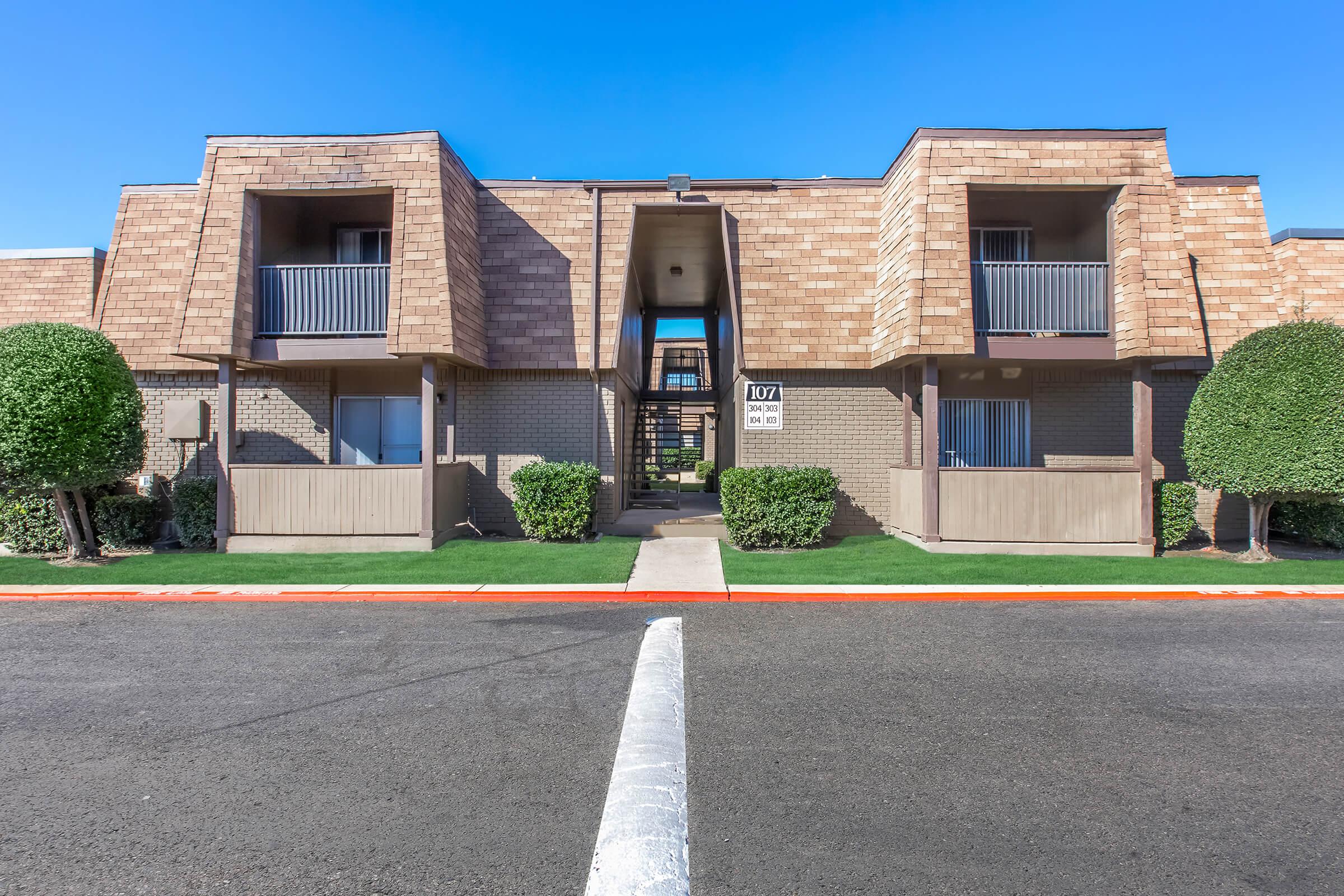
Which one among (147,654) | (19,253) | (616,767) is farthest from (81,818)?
(19,253)

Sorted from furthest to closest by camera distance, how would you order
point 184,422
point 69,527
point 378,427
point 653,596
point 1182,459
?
point 378,427
point 1182,459
point 184,422
point 69,527
point 653,596

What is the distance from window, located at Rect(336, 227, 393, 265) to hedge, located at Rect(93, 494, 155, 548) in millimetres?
5394

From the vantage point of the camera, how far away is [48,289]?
1358 cm

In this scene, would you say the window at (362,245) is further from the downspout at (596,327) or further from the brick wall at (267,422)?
the downspout at (596,327)

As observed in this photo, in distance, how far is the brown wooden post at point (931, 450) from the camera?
426 inches

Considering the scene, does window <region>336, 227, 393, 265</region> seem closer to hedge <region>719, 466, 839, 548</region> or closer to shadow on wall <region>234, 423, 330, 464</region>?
shadow on wall <region>234, 423, 330, 464</region>

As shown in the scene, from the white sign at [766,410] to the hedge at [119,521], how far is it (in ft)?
33.7

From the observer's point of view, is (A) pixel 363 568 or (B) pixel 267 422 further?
(B) pixel 267 422

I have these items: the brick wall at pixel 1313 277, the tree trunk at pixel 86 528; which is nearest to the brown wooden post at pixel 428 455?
the tree trunk at pixel 86 528

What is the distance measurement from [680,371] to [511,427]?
10.8 meters

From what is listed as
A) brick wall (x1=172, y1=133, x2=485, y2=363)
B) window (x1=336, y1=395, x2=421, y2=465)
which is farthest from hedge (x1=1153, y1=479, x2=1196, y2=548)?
window (x1=336, y1=395, x2=421, y2=465)

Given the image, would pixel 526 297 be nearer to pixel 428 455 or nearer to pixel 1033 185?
pixel 428 455

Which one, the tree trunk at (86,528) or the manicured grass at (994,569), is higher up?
the tree trunk at (86,528)

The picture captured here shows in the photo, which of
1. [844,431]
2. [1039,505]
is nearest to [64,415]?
[844,431]
